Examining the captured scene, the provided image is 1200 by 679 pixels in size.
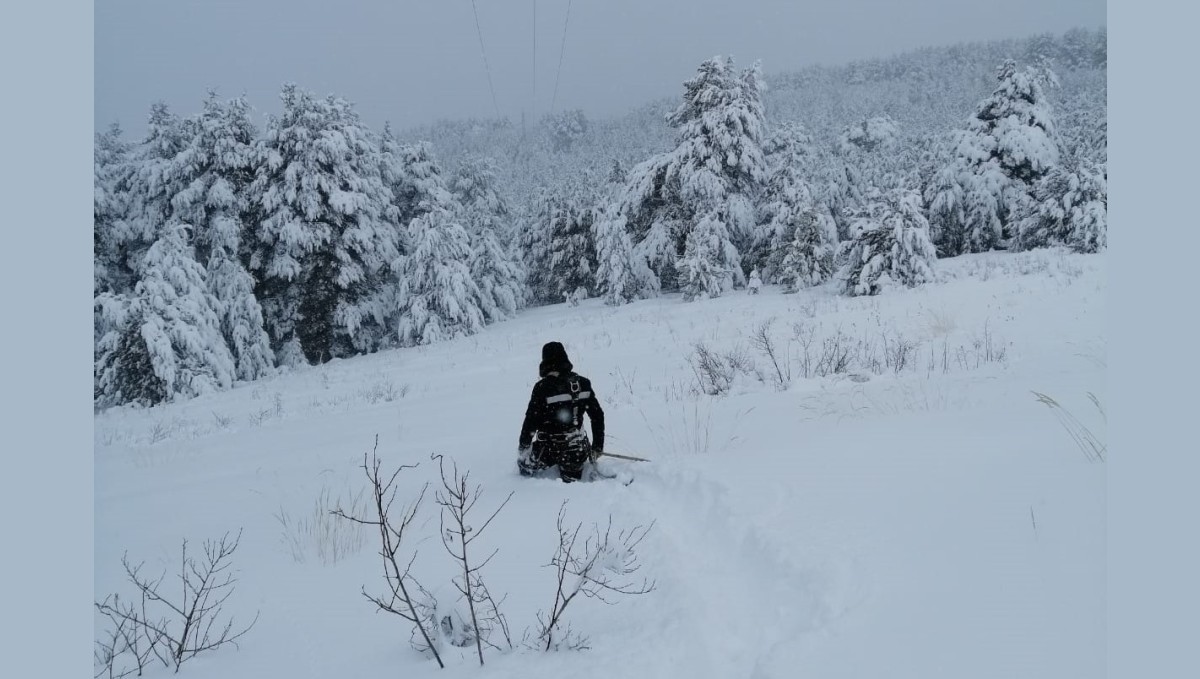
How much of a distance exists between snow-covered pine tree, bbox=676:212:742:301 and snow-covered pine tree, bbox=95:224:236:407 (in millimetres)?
15772

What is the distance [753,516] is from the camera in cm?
376

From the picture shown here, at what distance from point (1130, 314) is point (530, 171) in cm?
9888

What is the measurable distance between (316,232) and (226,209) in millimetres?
3813

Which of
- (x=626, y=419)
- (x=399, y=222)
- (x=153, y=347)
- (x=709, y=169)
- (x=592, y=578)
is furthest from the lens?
(x=399, y=222)

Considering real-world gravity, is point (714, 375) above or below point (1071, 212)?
below

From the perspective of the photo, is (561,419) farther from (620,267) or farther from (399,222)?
(399,222)

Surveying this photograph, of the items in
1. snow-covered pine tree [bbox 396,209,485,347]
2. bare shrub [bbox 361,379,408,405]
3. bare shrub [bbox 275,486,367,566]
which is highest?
snow-covered pine tree [bbox 396,209,485,347]

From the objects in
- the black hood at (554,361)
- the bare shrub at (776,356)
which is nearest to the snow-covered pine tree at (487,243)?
the bare shrub at (776,356)

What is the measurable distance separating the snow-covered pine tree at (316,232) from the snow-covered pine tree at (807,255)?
1582 centimetres

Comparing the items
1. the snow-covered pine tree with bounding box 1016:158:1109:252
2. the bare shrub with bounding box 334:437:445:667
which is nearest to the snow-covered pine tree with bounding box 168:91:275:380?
the bare shrub with bounding box 334:437:445:667

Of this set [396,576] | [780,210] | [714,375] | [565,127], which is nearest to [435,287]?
[780,210]

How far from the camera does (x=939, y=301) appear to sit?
11875 mm

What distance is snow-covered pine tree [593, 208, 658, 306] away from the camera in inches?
1084

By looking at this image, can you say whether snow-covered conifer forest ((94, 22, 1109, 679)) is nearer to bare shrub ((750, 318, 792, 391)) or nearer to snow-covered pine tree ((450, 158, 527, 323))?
bare shrub ((750, 318, 792, 391))
